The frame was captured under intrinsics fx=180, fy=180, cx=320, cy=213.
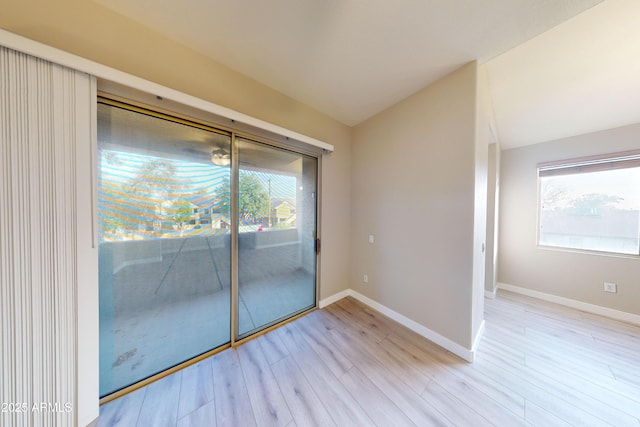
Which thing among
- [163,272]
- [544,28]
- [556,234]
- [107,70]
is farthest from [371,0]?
[556,234]

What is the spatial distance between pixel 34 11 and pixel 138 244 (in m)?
1.44

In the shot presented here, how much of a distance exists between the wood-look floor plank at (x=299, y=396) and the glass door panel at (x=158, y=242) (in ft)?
2.31

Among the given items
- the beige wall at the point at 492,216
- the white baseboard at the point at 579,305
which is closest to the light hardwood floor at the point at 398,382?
the white baseboard at the point at 579,305

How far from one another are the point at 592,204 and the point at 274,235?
4423 millimetres

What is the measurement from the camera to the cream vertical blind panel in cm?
95

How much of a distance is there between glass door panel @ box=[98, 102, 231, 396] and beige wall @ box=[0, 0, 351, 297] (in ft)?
1.04

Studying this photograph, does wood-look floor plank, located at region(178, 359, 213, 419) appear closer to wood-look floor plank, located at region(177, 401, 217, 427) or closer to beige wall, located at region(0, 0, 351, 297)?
wood-look floor plank, located at region(177, 401, 217, 427)

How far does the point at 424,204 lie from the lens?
77.7 inches

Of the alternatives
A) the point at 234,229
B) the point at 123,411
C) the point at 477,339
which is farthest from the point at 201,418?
the point at 477,339

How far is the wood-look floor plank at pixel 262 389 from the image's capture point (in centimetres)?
121

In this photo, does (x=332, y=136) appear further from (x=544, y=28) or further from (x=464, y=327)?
(x=464, y=327)

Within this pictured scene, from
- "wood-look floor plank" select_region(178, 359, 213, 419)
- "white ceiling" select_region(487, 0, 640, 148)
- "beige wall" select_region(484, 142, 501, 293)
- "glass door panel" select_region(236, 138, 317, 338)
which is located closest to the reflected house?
"glass door panel" select_region(236, 138, 317, 338)

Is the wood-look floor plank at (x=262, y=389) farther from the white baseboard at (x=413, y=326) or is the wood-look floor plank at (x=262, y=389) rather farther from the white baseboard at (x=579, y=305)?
the white baseboard at (x=579, y=305)

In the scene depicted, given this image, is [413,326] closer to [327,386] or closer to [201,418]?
[327,386]
